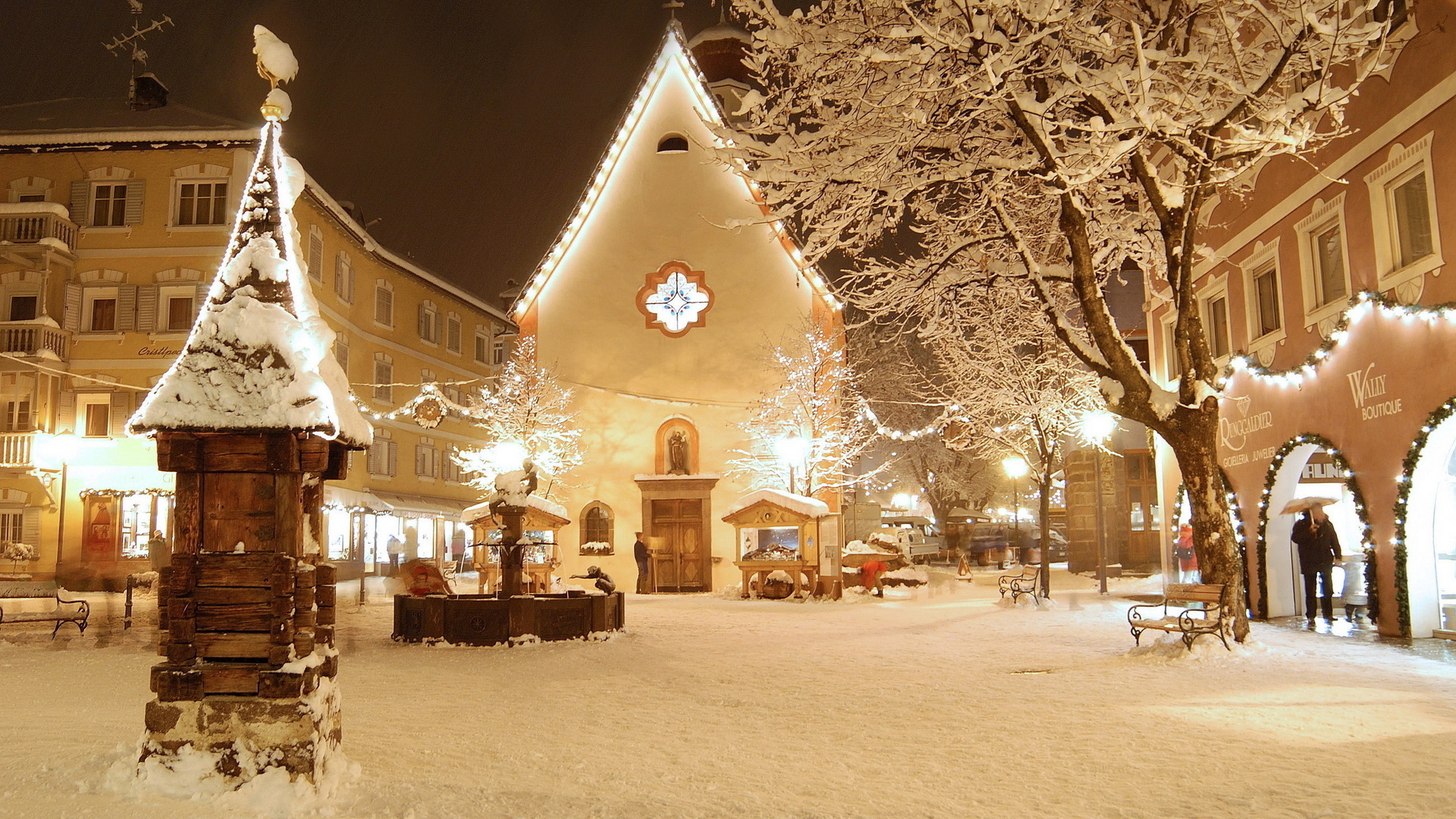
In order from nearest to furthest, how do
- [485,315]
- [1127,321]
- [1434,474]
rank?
[1434,474] < [1127,321] < [485,315]

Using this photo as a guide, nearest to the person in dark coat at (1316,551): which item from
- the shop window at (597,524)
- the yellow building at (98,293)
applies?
the shop window at (597,524)

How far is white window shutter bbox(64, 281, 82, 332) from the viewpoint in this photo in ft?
106

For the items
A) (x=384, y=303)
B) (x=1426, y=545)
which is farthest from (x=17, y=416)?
(x=1426, y=545)

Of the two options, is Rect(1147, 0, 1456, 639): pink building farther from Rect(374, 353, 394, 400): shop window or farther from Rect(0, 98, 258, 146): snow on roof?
Rect(374, 353, 394, 400): shop window

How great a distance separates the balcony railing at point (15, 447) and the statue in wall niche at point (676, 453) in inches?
729

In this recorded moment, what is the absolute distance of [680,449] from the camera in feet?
93.9

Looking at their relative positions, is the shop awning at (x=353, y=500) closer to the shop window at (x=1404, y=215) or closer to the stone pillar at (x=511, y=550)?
the stone pillar at (x=511, y=550)

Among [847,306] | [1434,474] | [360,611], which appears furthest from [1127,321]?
[360,611]

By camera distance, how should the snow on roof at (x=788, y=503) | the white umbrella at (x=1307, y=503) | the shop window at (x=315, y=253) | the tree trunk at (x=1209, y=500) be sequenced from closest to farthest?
the tree trunk at (x=1209, y=500), the white umbrella at (x=1307, y=503), the snow on roof at (x=788, y=503), the shop window at (x=315, y=253)

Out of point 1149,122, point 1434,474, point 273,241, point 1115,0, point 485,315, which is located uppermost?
point 485,315

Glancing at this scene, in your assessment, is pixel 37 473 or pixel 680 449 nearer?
pixel 680 449

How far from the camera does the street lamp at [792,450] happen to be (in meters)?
26.3

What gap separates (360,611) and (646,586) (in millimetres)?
7573

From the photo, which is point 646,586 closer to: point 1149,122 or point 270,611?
point 1149,122
